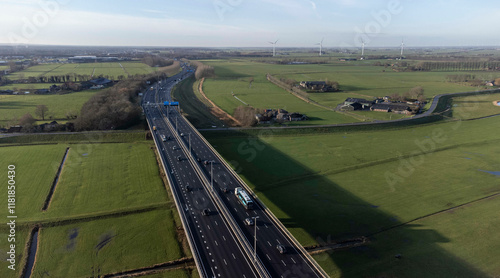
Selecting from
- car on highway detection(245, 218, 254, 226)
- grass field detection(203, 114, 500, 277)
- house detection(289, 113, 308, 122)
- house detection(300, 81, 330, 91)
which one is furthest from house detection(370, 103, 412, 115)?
car on highway detection(245, 218, 254, 226)

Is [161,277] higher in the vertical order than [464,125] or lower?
lower

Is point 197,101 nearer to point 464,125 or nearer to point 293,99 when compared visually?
point 293,99

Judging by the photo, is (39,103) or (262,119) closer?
(262,119)

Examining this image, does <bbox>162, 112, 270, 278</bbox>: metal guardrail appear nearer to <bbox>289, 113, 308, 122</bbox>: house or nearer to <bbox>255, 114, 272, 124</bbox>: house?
<bbox>255, 114, 272, 124</bbox>: house

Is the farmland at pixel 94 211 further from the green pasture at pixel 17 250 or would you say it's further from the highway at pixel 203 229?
the highway at pixel 203 229

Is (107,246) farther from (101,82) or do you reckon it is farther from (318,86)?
(101,82)

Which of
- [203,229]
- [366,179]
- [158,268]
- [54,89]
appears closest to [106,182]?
[158,268]

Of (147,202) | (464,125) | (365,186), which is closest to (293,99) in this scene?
(464,125)
